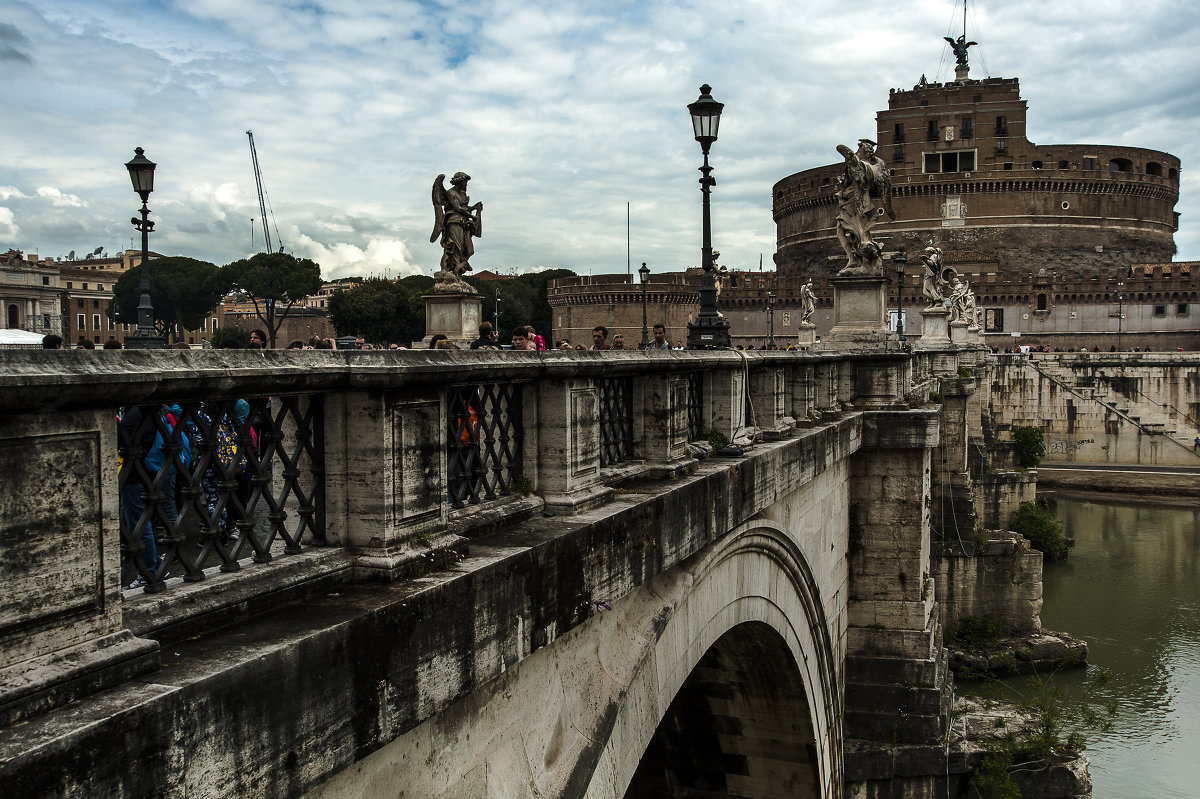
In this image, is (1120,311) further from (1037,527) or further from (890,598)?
(890,598)

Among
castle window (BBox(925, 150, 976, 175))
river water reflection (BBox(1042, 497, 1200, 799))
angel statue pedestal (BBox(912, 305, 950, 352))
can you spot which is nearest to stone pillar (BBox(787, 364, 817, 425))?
river water reflection (BBox(1042, 497, 1200, 799))

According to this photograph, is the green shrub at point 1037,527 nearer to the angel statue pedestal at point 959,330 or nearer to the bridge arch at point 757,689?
the angel statue pedestal at point 959,330

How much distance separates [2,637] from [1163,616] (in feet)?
90.3

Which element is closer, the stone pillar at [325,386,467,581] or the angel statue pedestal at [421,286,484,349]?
the stone pillar at [325,386,467,581]

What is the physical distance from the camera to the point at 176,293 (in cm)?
4647

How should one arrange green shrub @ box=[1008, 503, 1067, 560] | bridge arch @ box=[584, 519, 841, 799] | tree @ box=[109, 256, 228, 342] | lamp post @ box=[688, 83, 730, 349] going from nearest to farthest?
bridge arch @ box=[584, 519, 841, 799] → lamp post @ box=[688, 83, 730, 349] → green shrub @ box=[1008, 503, 1067, 560] → tree @ box=[109, 256, 228, 342]

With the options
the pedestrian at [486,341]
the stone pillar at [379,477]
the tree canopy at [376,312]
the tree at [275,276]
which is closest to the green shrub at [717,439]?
the stone pillar at [379,477]

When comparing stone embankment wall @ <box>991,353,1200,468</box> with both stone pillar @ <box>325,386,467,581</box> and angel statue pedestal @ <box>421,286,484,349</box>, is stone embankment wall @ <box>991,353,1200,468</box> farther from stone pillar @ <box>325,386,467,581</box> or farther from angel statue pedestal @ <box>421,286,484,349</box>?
stone pillar @ <box>325,386,467,581</box>

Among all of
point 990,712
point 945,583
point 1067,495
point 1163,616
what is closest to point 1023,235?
point 1067,495

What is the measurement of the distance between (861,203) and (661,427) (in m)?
7.98

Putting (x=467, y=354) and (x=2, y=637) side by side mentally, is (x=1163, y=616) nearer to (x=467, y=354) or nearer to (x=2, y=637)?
(x=467, y=354)

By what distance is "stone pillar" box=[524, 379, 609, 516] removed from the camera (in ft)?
13.6

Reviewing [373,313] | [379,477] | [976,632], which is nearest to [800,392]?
[379,477]

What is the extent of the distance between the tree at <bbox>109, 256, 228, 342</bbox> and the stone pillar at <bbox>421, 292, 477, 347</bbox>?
31606 millimetres
